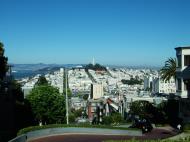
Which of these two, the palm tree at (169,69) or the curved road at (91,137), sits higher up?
the palm tree at (169,69)

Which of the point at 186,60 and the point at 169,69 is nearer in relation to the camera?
the point at 186,60

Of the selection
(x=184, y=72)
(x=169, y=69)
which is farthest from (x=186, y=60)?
(x=169, y=69)

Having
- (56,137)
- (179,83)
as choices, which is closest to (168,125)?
(179,83)

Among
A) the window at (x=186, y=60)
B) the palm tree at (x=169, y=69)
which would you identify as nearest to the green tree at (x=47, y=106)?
the palm tree at (x=169, y=69)

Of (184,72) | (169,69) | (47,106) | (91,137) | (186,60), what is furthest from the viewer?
(47,106)

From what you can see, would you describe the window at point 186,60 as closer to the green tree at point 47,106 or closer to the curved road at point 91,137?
the curved road at point 91,137

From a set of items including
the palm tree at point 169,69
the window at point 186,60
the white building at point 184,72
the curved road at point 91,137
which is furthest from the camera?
the palm tree at point 169,69

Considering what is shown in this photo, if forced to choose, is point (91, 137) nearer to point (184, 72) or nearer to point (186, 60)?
point (184, 72)

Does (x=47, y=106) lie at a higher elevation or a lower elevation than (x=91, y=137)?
higher

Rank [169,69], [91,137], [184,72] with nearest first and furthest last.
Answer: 1. [91,137]
2. [184,72]
3. [169,69]

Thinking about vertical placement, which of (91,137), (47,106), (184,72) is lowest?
(91,137)

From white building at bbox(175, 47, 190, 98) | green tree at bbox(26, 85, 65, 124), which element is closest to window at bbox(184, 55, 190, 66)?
white building at bbox(175, 47, 190, 98)
